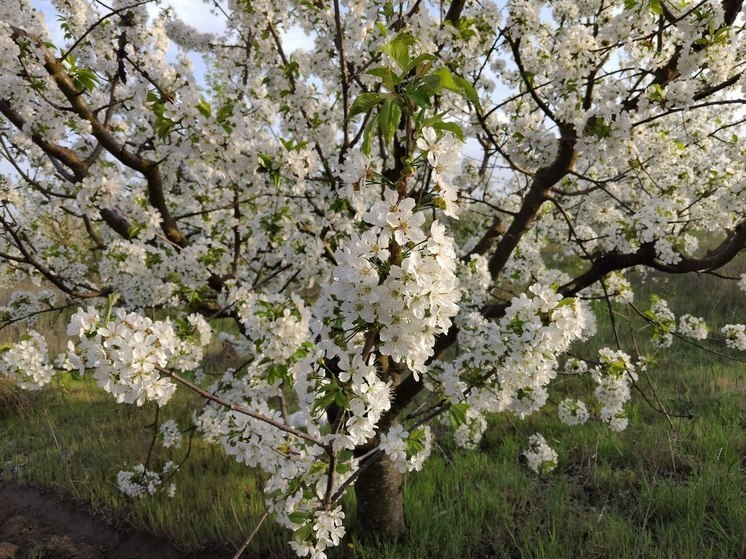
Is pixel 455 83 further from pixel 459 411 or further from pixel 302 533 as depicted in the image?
pixel 302 533

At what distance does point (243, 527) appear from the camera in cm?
339

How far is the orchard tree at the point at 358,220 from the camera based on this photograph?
1.28 metres

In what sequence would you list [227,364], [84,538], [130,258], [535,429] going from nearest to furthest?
[130,258] < [84,538] < [535,429] < [227,364]

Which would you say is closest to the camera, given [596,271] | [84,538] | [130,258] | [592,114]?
[592,114]

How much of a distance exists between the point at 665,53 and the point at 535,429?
340 centimetres

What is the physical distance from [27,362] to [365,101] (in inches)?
107

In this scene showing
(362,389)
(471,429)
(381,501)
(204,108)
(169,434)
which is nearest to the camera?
(362,389)

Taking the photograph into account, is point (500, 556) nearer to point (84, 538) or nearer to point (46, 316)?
point (84, 538)

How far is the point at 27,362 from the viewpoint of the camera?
286cm

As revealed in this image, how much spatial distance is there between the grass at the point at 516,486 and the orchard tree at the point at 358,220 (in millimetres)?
314

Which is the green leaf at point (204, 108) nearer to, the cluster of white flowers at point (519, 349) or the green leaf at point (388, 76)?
the green leaf at point (388, 76)

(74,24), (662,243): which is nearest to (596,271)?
(662,243)

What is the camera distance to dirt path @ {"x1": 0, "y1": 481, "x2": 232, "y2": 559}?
11.3 feet

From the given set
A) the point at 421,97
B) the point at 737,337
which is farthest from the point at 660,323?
the point at 421,97
